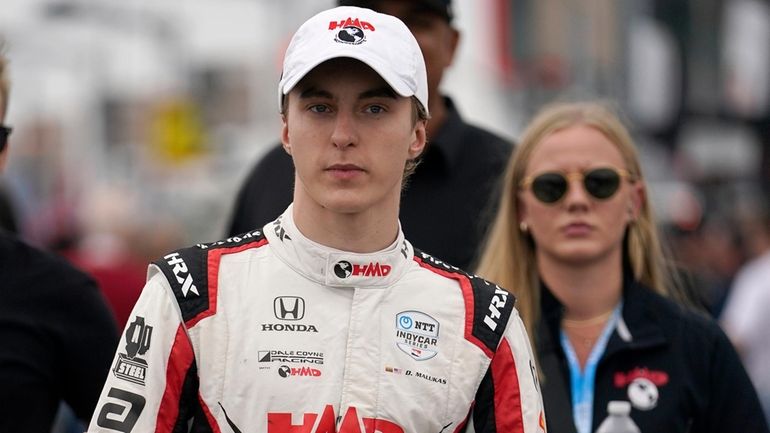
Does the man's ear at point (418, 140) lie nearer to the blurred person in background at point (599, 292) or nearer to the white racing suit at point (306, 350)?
the white racing suit at point (306, 350)

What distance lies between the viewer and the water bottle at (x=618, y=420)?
457 cm

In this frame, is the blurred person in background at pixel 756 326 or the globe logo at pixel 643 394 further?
the blurred person in background at pixel 756 326

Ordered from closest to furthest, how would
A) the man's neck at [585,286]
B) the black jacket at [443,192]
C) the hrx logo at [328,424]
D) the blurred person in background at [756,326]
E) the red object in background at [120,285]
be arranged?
the hrx logo at [328,424] → the man's neck at [585,286] → the black jacket at [443,192] → the red object in background at [120,285] → the blurred person in background at [756,326]

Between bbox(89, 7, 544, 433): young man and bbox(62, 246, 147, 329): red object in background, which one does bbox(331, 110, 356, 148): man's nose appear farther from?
bbox(62, 246, 147, 329): red object in background

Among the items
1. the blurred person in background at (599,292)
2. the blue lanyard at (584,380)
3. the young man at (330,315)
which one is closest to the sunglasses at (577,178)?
the blurred person in background at (599,292)

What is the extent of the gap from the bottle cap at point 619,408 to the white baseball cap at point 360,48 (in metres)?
1.48

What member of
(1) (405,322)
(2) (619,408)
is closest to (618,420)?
(2) (619,408)

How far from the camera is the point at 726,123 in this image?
4075 centimetres

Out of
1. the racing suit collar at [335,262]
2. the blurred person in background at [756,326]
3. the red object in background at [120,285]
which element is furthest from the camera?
the blurred person in background at [756,326]

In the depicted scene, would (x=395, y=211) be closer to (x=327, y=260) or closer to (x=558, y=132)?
(x=327, y=260)

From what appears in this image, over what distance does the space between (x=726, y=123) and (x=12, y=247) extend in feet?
124

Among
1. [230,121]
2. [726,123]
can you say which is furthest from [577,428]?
[230,121]

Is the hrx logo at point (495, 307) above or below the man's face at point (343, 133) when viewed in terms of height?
below

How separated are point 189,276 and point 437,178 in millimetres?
1967
